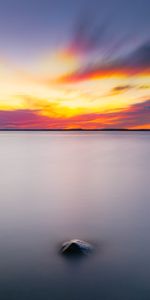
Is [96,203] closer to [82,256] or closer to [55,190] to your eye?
[55,190]

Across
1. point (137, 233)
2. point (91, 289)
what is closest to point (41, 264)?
point (91, 289)

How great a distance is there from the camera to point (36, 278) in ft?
17.1

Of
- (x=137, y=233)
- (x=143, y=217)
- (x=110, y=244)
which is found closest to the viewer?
(x=110, y=244)

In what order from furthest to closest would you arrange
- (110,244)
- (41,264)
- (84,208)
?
(84,208), (110,244), (41,264)

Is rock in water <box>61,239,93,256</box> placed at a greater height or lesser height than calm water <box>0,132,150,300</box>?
greater

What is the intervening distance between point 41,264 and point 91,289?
125 centimetres

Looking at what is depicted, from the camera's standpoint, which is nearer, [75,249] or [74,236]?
[75,249]

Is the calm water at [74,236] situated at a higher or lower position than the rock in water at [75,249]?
lower

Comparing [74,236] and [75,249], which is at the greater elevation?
[75,249]

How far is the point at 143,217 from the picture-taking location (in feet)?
29.5

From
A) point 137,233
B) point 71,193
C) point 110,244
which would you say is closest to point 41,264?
point 110,244

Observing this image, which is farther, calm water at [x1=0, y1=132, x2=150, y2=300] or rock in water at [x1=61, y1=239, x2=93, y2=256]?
rock in water at [x1=61, y1=239, x2=93, y2=256]

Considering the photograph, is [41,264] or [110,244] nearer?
[41,264]

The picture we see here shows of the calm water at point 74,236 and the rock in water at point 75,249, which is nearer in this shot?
the calm water at point 74,236
